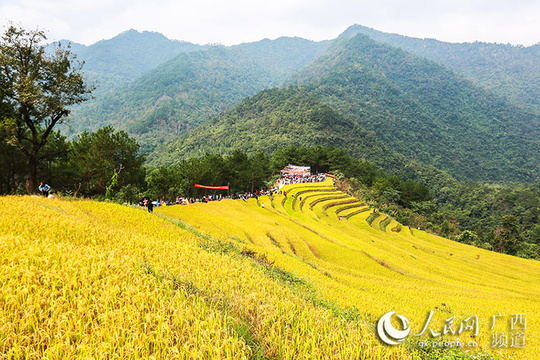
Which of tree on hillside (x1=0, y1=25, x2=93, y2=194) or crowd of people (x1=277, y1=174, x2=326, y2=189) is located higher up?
tree on hillside (x1=0, y1=25, x2=93, y2=194)

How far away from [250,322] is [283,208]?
33637 mm

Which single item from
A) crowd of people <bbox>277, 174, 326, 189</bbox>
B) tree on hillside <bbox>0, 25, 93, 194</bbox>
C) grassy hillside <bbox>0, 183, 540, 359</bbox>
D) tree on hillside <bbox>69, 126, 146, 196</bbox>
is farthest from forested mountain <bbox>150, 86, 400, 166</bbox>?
grassy hillside <bbox>0, 183, 540, 359</bbox>

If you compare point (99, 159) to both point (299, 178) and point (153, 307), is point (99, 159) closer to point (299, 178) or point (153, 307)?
point (153, 307)

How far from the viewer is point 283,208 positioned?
3731 centimetres

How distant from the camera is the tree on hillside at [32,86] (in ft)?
52.6

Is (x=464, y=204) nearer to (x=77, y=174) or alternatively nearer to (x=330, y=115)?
(x=330, y=115)

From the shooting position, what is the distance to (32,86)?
16047 mm

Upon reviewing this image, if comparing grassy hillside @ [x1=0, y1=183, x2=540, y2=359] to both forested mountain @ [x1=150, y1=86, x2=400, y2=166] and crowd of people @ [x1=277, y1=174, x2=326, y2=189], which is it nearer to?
crowd of people @ [x1=277, y1=174, x2=326, y2=189]

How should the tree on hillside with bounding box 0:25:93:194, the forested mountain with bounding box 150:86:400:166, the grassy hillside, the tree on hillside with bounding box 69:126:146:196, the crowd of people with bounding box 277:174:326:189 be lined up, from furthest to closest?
the forested mountain with bounding box 150:86:400:166
the crowd of people with bounding box 277:174:326:189
the tree on hillside with bounding box 69:126:146:196
the tree on hillside with bounding box 0:25:93:194
the grassy hillside

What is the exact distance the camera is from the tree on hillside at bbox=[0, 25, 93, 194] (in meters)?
16.0

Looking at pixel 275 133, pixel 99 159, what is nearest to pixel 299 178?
pixel 99 159

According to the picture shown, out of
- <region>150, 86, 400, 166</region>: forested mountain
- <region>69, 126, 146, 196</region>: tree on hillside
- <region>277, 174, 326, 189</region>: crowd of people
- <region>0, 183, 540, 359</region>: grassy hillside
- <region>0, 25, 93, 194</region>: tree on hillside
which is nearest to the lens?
<region>0, 183, 540, 359</region>: grassy hillside

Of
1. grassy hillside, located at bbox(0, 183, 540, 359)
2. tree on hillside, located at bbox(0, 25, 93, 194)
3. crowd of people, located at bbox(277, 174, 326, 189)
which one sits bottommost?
crowd of people, located at bbox(277, 174, 326, 189)

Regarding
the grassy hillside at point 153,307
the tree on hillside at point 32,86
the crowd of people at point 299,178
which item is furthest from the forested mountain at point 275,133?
the grassy hillside at point 153,307
